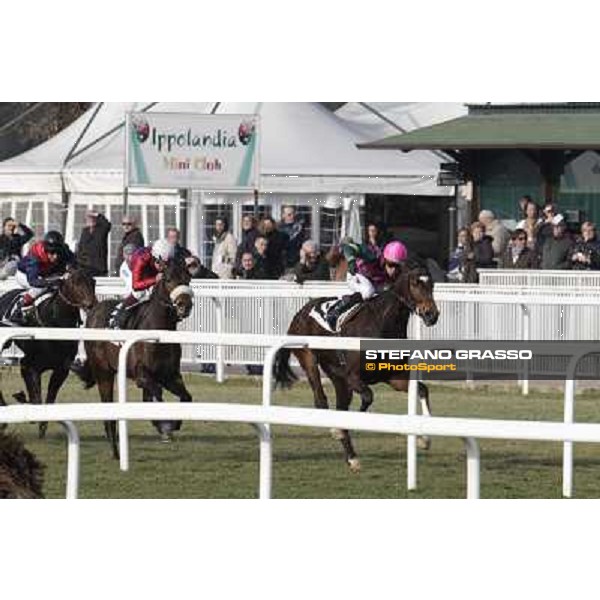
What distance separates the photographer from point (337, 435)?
499 inches

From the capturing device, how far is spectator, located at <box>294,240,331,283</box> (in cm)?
1783

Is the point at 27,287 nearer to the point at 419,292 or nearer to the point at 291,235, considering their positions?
the point at 419,292

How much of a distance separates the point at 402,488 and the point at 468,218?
12194 millimetres

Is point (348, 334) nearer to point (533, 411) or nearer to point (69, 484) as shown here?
point (533, 411)

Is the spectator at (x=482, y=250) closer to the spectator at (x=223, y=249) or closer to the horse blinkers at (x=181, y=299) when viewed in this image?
the spectator at (x=223, y=249)

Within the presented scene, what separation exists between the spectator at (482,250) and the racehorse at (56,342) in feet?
15.9

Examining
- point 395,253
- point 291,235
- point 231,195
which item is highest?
point 231,195

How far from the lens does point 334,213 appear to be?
2278cm

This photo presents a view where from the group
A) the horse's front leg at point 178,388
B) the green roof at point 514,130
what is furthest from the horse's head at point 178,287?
the green roof at point 514,130

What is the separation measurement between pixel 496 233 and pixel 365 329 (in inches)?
244

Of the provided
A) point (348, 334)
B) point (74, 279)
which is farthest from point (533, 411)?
point (74, 279)

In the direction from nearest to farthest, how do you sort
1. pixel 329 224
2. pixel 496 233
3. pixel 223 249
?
pixel 496 233
pixel 223 249
pixel 329 224

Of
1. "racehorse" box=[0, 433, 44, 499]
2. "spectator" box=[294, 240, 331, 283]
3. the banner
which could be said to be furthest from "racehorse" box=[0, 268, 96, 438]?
the banner

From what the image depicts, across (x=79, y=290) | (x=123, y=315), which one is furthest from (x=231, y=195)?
(x=123, y=315)
